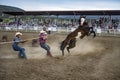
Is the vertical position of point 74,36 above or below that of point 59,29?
above

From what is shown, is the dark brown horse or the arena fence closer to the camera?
the dark brown horse

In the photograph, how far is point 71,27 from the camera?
3159 centimetres

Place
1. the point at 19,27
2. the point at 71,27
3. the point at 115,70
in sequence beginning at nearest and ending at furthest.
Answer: the point at 115,70
the point at 71,27
the point at 19,27

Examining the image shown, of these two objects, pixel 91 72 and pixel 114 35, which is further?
pixel 114 35

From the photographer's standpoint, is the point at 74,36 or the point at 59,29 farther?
the point at 59,29

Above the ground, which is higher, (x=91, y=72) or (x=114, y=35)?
(x=91, y=72)

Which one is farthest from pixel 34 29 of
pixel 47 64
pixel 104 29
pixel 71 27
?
pixel 47 64

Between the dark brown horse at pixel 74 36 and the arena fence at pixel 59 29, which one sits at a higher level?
the dark brown horse at pixel 74 36

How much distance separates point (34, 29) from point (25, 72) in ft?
83.8

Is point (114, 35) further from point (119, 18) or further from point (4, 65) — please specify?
point (4, 65)

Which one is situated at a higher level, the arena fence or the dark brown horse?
the dark brown horse

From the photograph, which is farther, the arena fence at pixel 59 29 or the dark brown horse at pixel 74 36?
the arena fence at pixel 59 29

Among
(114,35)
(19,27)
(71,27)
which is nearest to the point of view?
(114,35)

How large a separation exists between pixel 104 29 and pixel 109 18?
419 cm
